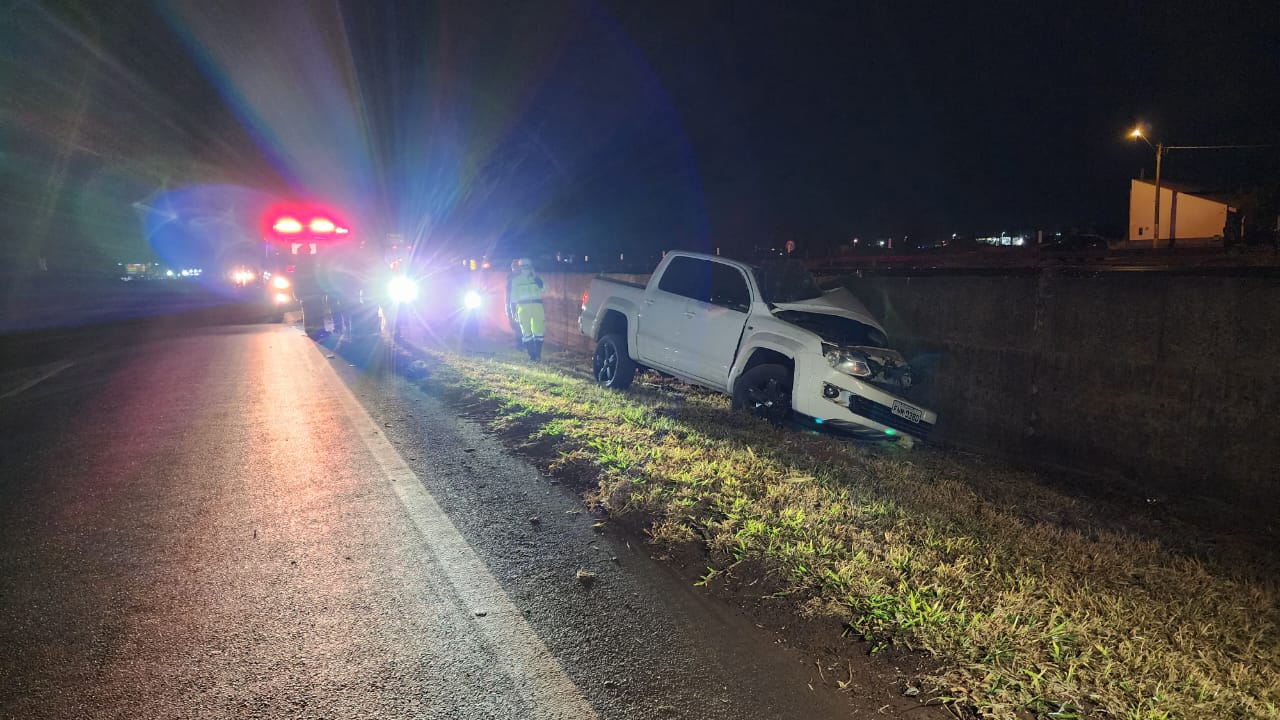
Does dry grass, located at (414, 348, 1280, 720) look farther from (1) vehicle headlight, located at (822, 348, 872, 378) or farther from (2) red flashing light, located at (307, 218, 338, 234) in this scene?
(2) red flashing light, located at (307, 218, 338, 234)

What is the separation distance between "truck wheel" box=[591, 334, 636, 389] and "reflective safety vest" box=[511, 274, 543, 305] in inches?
127

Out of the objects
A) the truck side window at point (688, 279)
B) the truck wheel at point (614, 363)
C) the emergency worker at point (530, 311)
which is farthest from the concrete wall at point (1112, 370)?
the emergency worker at point (530, 311)

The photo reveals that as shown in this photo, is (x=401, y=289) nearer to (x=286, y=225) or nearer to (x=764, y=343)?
(x=286, y=225)

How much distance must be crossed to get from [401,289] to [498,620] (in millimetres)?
13278

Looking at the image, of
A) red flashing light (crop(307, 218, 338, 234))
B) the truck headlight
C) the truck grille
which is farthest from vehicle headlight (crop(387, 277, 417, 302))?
the truck grille

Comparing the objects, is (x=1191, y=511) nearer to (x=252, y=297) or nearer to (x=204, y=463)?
(x=204, y=463)

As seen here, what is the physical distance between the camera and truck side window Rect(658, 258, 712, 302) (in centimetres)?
867

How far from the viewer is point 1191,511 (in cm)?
571

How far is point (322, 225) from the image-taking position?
42.0 feet

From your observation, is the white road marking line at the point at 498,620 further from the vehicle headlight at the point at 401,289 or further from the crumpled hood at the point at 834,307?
the vehicle headlight at the point at 401,289

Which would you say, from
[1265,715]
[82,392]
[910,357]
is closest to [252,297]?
[82,392]

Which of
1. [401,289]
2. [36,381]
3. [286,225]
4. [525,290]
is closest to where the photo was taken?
[36,381]

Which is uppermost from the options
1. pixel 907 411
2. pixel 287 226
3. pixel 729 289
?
pixel 287 226

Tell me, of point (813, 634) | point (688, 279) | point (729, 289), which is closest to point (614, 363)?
point (688, 279)
